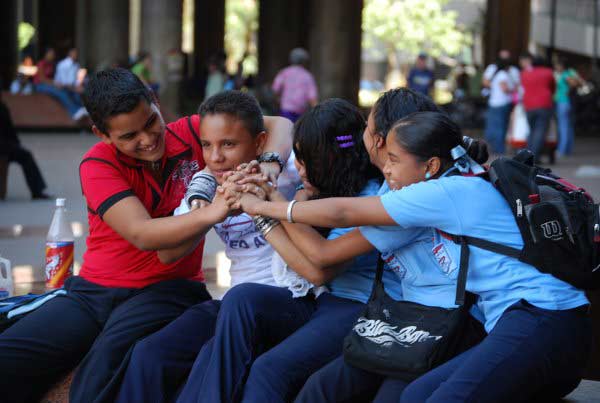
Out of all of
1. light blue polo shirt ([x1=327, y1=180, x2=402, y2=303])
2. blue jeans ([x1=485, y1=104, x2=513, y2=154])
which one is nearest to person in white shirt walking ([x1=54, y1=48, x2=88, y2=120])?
blue jeans ([x1=485, y1=104, x2=513, y2=154])

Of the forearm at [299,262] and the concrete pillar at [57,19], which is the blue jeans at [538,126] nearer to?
the forearm at [299,262]

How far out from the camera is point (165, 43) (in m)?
23.7

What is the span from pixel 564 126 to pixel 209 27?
23.7m

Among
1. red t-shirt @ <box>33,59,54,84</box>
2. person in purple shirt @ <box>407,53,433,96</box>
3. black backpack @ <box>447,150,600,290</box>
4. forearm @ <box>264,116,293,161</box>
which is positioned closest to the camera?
black backpack @ <box>447,150,600,290</box>

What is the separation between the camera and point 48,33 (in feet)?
133

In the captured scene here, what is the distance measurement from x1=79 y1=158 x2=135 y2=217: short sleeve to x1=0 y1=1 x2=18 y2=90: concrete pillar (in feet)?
109

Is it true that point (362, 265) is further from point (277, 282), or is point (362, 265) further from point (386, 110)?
point (386, 110)

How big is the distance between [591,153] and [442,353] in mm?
18421

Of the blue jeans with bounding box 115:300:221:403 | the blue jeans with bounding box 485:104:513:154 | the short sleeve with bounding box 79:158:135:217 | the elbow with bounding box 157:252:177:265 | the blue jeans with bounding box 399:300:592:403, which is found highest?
the short sleeve with bounding box 79:158:135:217

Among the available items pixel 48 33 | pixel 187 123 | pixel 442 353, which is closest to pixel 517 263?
pixel 442 353

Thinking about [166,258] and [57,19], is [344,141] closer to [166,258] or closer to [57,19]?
[166,258]

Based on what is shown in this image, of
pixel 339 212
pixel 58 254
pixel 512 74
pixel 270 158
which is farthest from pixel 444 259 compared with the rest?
pixel 512 74

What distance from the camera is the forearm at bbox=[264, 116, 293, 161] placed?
4.24 m

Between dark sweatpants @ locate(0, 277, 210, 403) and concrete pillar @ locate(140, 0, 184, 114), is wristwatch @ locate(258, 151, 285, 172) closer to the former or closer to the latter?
dark sweatpants @ locate(0, 277, 210, 403)
